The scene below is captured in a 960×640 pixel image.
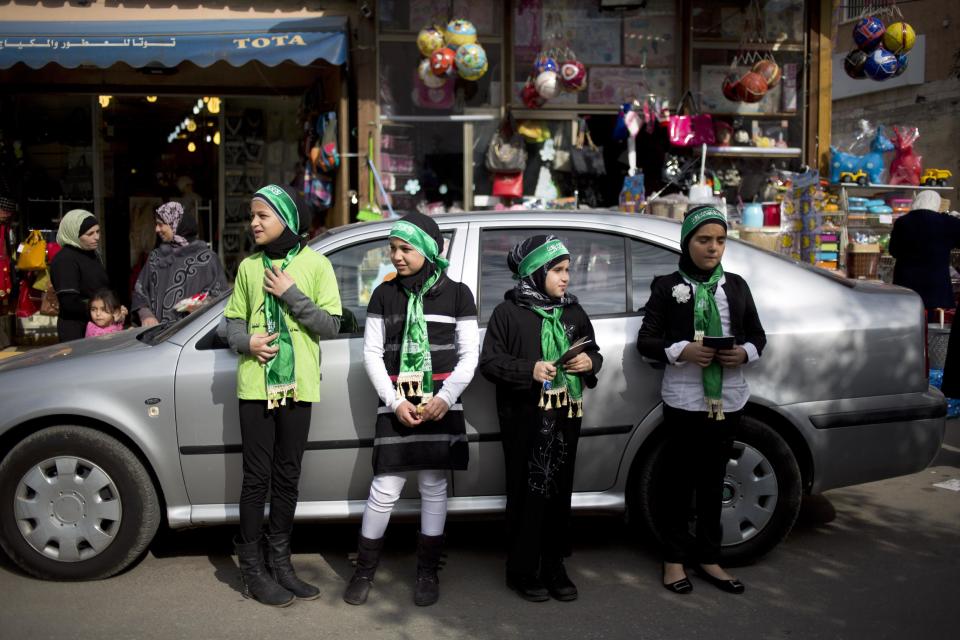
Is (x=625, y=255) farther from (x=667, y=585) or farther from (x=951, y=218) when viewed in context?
(x=951, y=218)

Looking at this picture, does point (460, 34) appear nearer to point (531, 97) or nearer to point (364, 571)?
point (531, 97)

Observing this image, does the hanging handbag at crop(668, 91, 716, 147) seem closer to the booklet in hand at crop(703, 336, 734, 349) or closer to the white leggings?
the booklet in hand at crop(703, 336, 734, 349)

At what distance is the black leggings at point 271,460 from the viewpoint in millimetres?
4195

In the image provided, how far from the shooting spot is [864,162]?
35.6 feet

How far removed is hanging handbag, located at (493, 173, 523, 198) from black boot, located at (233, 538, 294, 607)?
6.30m

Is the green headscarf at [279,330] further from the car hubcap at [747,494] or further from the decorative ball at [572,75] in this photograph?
the decorative ball at [572,75]

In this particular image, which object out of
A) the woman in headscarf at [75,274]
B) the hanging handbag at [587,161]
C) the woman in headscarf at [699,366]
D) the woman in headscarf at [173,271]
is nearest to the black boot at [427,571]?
the woman in headscarf at [699,366]

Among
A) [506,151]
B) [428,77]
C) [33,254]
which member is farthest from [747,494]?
[33,254]

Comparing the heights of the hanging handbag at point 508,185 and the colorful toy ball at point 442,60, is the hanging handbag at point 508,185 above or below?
below

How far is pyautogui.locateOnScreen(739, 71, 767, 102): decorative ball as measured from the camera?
10086mm

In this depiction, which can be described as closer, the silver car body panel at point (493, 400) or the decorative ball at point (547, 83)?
the silver car body panel at point (493, 400)

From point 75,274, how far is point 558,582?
399cm

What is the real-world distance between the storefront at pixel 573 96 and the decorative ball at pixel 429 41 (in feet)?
0.35

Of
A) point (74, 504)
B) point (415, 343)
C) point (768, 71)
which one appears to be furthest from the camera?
point (768, 71)
